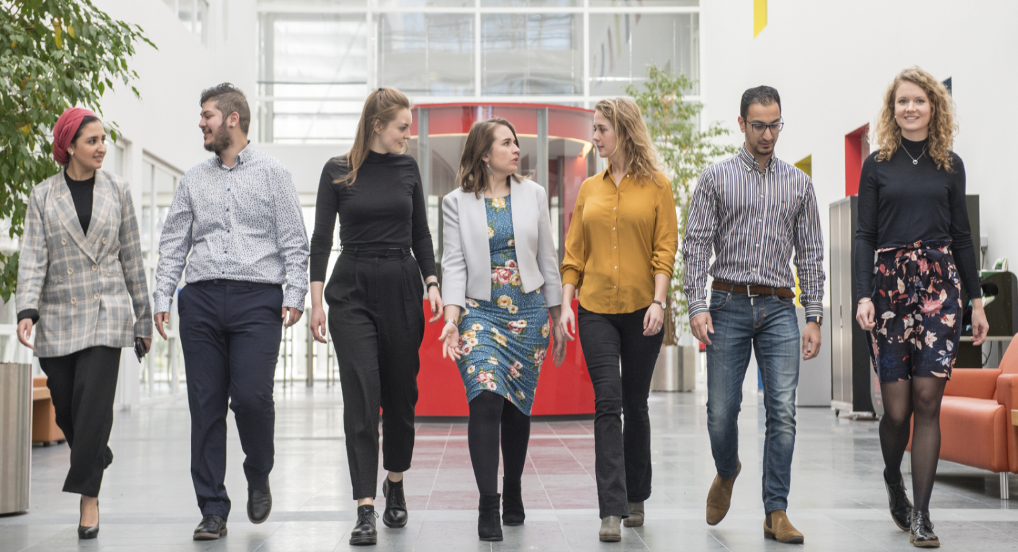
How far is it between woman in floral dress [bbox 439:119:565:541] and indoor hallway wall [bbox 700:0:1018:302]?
486 cm

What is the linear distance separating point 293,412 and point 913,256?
822 centimetres

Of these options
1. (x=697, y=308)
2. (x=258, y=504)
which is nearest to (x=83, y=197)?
(x=258, y=504)

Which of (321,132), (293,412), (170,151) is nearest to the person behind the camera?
(293,412)

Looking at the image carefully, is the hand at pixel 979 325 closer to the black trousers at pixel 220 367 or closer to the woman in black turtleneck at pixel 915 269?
the woman in black turtleneck at pixel 915 269

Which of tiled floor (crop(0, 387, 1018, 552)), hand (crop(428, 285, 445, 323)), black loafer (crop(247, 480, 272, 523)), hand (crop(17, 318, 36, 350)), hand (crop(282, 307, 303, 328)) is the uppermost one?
hand (crop(428, 285, 445, 323))

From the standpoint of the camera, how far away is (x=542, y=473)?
5539mm

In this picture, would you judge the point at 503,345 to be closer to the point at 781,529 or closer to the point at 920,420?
the point at 781,529

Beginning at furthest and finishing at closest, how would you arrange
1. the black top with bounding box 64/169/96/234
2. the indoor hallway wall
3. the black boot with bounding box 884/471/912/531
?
the indoor hallway wall
the black top with bounding box 64/169/96/234
the black boot with bounding box 884/471/912/531

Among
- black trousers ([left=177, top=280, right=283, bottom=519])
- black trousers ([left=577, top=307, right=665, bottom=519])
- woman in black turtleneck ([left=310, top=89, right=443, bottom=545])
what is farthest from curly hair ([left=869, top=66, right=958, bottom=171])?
black trousers ([left=177, top=280, right=283, bottom=519])

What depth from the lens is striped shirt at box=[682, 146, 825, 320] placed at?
3.55m

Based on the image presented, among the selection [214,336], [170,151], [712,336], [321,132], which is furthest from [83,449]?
[321,132]

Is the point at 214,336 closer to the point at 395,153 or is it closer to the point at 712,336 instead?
the point at 395,153

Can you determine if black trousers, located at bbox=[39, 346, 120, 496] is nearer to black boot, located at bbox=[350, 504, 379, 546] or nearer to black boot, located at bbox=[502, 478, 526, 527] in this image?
black boot, located at bbox=[350, 504, 379, 546]

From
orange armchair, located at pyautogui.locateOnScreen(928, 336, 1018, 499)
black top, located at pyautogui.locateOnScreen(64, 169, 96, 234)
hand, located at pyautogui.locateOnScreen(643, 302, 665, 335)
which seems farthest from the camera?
orange armchair, located at pyautogui.locateOnScreen(928, 336, 1018, 499)
